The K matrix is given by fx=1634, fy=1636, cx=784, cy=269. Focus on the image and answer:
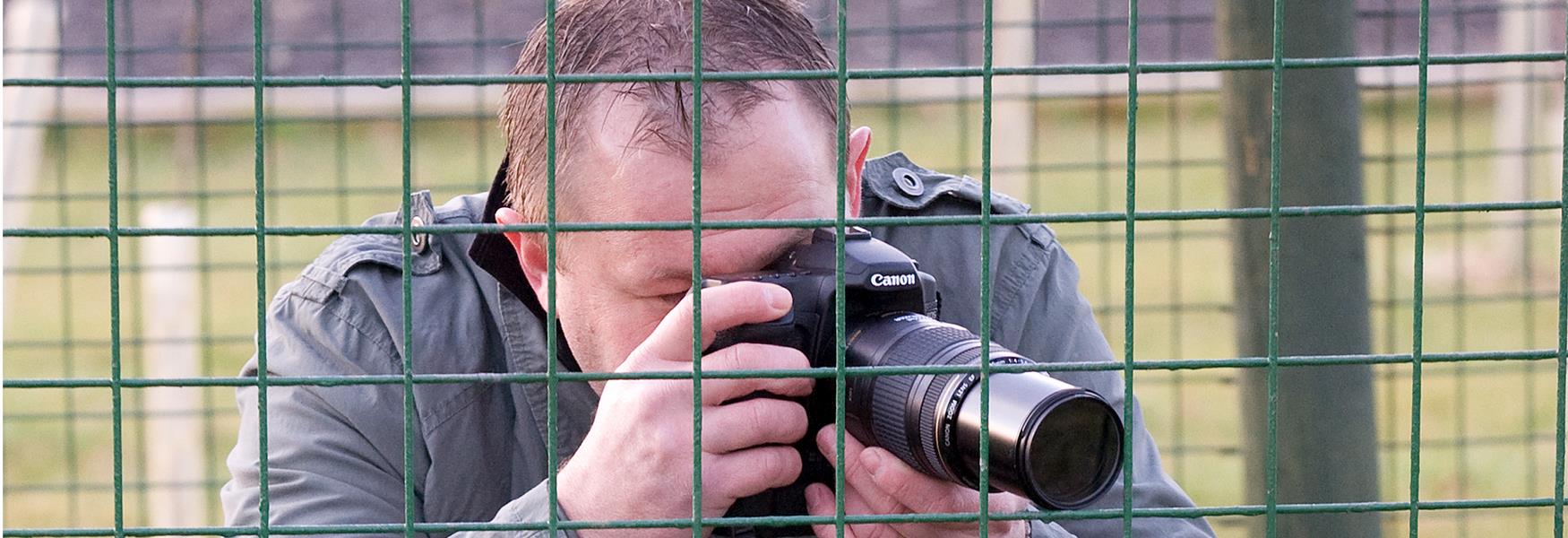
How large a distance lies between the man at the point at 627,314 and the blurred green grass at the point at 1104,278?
0.16 meters

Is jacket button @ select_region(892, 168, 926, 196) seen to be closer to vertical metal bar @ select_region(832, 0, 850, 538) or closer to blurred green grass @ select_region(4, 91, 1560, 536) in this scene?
blurred green grass @ select_region(4, 91, 1560, 536)

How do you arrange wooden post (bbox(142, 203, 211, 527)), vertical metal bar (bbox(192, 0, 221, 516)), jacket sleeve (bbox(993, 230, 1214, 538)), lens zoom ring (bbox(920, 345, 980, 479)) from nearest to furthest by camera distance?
lens zoom ring (bbox(920, 345, 980, 479))
jacket sleeve (bbox(993, 230, 1214, 538))
vertical metal bar (bbox(192, 0, 221, 516))
wooden post (bbox(142, 203, 211, 527))

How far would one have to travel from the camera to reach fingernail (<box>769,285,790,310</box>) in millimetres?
888

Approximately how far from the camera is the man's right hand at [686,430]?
2.87 ft

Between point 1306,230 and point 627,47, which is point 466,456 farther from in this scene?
point 1306,230

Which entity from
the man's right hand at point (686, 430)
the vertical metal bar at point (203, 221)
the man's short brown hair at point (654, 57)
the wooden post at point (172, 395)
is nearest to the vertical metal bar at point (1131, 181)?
the man's right hand at point (686, 430)

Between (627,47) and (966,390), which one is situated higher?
(627,47)

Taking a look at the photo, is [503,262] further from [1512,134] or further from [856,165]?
[1512,134]

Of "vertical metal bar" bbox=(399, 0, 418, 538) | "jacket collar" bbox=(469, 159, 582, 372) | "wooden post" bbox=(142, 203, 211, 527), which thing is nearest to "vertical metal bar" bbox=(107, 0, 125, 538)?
"vertical metal bar" bbox=(399, 0, 418, 538)

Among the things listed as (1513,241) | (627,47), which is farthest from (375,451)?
(1513,241)

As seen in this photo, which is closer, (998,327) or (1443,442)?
(998,327)

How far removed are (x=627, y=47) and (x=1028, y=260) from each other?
1.26 feet

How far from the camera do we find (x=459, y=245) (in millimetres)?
1309

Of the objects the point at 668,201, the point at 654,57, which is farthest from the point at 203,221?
the point at 668,201
